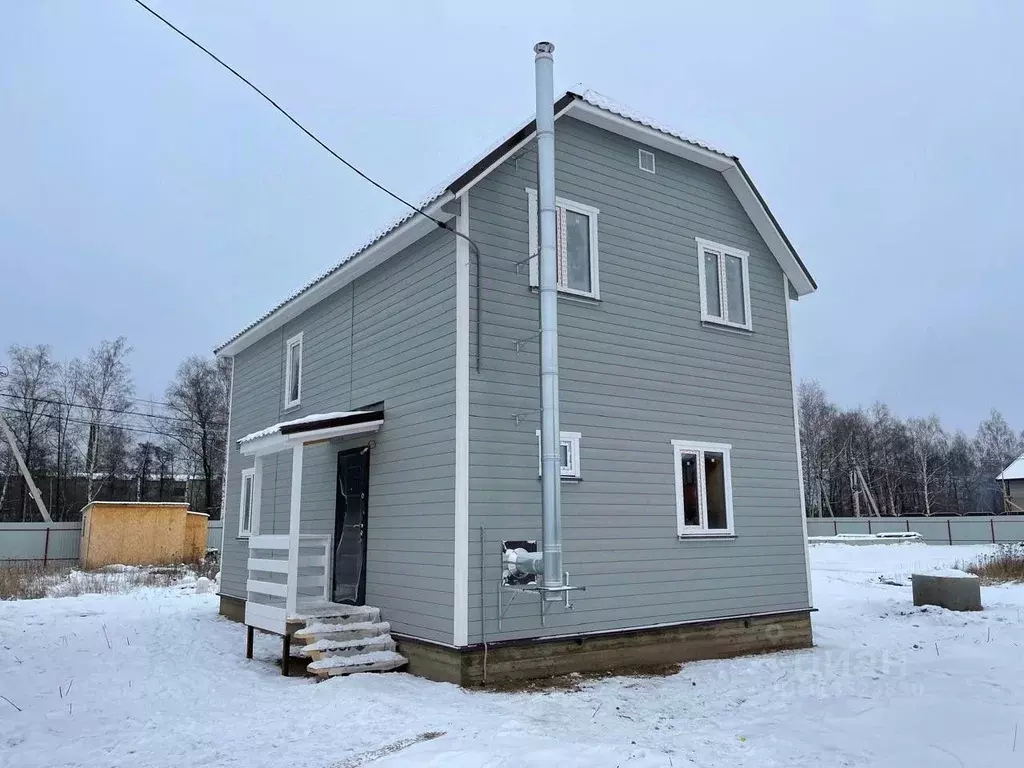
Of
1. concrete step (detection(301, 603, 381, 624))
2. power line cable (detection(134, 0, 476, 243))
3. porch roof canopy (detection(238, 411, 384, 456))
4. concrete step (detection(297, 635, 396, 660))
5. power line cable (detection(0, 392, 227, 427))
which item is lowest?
concrete step (detection(297, 635, 396, 660))

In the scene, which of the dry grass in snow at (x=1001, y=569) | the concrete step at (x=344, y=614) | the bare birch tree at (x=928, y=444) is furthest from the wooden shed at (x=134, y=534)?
the bare birch tree at (x=928, y=444)

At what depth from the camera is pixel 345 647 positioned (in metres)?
9.00

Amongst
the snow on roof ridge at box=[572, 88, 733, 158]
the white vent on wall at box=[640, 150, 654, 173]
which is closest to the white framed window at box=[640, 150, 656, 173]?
the white vent on wall at box=[640, 150, 654, 173]

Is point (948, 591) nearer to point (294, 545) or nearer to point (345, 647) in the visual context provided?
point (345, 647)

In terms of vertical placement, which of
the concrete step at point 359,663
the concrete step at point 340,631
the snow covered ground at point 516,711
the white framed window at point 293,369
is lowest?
the snow covered ground at point 516,711

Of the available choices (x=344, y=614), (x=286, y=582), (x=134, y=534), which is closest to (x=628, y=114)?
(x=344, y=614)

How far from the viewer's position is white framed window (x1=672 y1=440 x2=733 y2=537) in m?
10.5

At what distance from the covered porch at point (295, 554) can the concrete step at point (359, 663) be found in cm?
76

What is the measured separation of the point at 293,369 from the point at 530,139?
6318 millimetres

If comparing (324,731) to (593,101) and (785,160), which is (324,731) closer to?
(593,101)

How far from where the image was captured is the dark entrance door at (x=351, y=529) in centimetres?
1048

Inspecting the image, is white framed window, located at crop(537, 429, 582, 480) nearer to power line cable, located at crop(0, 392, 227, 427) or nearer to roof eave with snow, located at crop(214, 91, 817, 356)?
roof eave with snow, located at crop(214, 91, 817, 356)

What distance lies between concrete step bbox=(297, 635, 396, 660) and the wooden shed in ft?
61.1

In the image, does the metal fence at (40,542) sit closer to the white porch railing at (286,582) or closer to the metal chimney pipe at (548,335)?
the white porch railing at (286,582)
